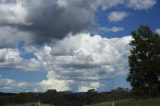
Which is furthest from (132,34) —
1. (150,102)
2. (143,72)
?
(150,102)

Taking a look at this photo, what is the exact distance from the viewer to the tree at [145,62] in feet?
260

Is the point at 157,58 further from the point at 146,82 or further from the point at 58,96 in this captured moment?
the point at 58,96

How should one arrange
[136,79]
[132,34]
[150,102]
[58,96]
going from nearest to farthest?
1. [150,102]
2. [136,79]
3. [132,34]
4. [58,96]

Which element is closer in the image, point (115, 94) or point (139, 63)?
A: point (139, 63)

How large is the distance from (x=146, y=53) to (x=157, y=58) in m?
2.22

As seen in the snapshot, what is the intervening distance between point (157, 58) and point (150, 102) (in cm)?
1974

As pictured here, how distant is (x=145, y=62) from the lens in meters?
79.4

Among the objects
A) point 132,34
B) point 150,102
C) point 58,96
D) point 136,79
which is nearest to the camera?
point 150,102

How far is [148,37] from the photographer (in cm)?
8388

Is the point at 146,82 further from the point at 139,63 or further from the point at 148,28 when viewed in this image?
the point at 148,28

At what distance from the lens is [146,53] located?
82.2m

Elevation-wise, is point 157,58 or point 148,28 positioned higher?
point 148,28

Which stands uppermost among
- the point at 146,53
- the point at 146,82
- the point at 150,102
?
Result: the point at 146,53

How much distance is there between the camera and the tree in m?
79.2
